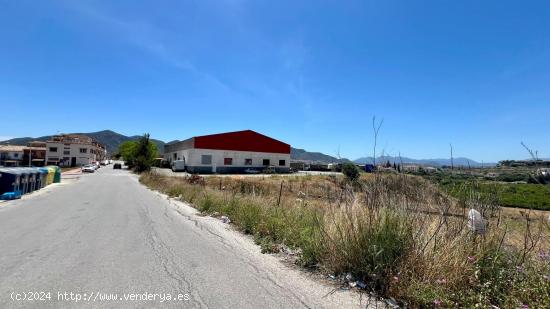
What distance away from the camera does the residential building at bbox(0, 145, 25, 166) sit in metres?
103

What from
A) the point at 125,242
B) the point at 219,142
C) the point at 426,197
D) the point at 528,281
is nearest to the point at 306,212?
the point at 426,197

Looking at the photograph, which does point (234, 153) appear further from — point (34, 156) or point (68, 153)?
point (34, 156)

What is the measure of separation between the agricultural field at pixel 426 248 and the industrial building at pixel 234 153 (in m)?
51.8

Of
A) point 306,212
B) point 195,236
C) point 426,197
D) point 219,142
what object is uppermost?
point 219,142

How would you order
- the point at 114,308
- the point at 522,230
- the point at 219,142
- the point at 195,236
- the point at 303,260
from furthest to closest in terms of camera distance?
1. the point at 219,142
2. the point at 195,236
3. the point at 303,260
4. the point at 522,230
5. the point at 114,308

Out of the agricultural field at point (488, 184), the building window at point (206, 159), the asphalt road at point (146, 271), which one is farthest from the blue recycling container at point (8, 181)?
the building window at point (206, 159)

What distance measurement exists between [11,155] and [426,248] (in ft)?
445

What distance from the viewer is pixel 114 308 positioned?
4047 millimetres

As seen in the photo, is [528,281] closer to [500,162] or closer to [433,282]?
[433,282]

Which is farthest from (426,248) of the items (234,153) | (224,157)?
(234,153)

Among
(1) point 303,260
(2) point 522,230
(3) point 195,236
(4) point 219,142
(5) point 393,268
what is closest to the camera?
(5) point 393,268

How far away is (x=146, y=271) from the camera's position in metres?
5.55

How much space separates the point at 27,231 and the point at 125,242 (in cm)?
328

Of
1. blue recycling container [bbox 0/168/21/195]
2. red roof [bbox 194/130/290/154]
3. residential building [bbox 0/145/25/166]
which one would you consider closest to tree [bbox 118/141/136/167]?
red roof [bbox 194/130/290/154]
